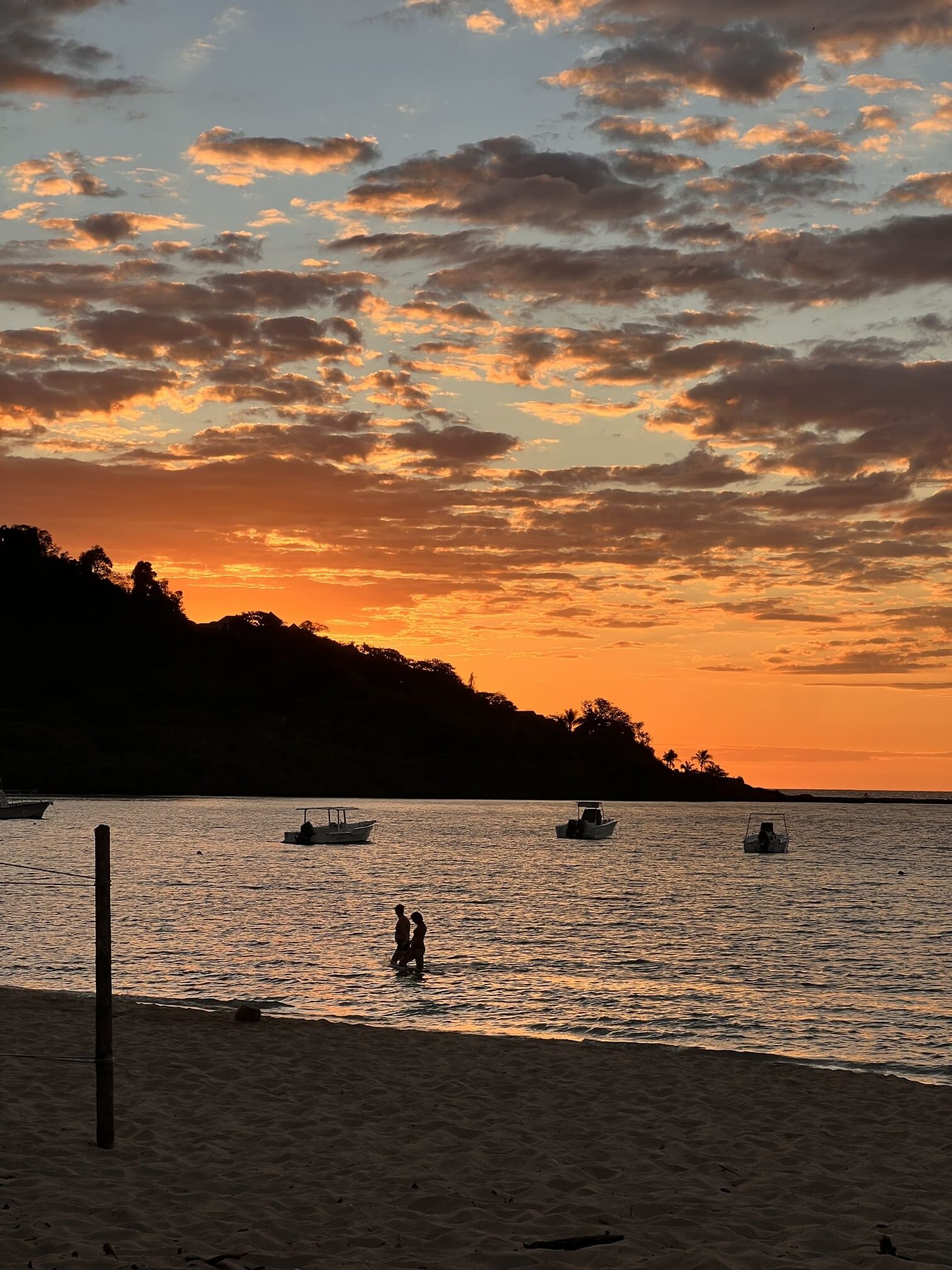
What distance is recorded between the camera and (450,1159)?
47.4 feet

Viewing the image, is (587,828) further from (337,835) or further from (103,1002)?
(103,1002)

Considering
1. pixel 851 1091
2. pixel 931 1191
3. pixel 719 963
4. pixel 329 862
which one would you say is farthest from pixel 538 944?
pixel 329 862

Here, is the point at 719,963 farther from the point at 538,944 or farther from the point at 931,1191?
the point at 931,1191

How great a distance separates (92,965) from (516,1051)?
1892 centimetres

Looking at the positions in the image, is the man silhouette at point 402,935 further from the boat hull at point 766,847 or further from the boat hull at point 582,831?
the boat hull at point 766,847

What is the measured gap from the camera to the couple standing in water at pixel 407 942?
36.4m

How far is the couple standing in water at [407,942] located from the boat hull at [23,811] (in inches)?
4755

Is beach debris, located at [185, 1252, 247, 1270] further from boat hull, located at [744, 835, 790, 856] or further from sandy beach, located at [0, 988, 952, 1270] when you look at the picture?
boat hull, located at [744, 835, 790, 856]

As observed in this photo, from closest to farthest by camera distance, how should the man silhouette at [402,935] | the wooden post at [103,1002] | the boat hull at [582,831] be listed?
the wooden post at [103,1002], the man silhouette at [402,935], the boat hull at [582,831]

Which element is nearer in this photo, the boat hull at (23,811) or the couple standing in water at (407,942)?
the couple standing in water at (407,942)

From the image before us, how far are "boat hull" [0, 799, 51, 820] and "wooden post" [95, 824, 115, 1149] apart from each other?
467 ft

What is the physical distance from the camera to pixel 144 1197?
39.8ft

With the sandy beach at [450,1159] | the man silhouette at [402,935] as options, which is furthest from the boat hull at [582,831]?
the sandy beach at [450,1159]

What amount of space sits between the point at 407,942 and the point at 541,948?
10.2 metres
